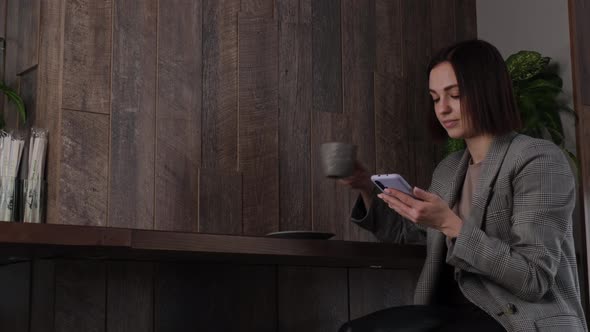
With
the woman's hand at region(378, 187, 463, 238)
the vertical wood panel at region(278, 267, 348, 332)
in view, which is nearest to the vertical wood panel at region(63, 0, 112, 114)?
the vertical wood panel at region(278, 267, 348, 332)

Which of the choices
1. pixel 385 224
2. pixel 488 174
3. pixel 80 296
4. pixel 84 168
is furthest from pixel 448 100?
pixel 80 296

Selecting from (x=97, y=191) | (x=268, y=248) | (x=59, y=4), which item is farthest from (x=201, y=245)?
(x=59, y=4)

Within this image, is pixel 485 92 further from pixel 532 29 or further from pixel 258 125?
pixel 532 29

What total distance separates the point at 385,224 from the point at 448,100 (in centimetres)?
51

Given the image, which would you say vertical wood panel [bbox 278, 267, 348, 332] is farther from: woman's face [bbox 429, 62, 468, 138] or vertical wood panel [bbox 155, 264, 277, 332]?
woman's face [bbox 429, 62, 468, 138]

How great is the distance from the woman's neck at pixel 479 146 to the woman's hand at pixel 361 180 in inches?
13.1

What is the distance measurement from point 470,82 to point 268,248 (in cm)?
74

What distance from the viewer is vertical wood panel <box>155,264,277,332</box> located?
2.83 metres

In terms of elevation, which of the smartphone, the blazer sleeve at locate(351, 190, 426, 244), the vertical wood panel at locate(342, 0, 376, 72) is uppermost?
the vertical wood panel at locate(342, 0, 376, 72)

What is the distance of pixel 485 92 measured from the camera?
2.51 m

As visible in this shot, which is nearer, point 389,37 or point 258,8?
point 258,8

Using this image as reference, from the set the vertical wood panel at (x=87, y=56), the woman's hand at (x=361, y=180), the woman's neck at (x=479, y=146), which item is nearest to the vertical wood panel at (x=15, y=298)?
the vertical wood panel at (x=87, y=56)

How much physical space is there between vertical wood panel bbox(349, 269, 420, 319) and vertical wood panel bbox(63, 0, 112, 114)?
116cm

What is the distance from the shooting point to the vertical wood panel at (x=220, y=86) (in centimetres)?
296
